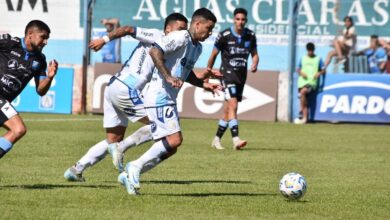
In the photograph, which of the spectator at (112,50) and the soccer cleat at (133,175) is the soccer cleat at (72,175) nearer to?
the soccer cleat at (133,175)

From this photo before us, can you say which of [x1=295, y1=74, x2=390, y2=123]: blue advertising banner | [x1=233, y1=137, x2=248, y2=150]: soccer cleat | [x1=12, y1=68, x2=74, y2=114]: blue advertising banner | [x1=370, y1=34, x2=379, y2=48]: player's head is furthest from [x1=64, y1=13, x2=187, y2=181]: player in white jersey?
[x1=370, y1=34, x2=379, y2=48]: player's head

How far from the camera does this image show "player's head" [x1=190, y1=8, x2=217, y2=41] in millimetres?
11406

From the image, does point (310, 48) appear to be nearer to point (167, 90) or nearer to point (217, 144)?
point (217, 144)

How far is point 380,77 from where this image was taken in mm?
26438

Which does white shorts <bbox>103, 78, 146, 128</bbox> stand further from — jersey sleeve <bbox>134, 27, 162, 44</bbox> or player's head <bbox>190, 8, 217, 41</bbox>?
player's head <bbox>190, 8, 217, 41</bbox>

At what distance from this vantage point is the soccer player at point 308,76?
26531mm

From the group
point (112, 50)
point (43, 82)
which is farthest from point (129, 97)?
point (112, 50)

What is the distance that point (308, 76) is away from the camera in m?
26.5

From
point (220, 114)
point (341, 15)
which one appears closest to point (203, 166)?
point (220, 114)

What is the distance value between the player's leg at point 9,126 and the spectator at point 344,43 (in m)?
17.1

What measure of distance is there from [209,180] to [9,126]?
301 cm

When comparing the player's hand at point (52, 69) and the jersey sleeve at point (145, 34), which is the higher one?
the jersey sleeve at point (145, 34)

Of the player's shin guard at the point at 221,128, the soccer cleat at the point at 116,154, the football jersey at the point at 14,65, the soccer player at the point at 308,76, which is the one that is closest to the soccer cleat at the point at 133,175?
the soccer cleat at the point at 116,154

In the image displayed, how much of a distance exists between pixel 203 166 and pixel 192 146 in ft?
11.8
